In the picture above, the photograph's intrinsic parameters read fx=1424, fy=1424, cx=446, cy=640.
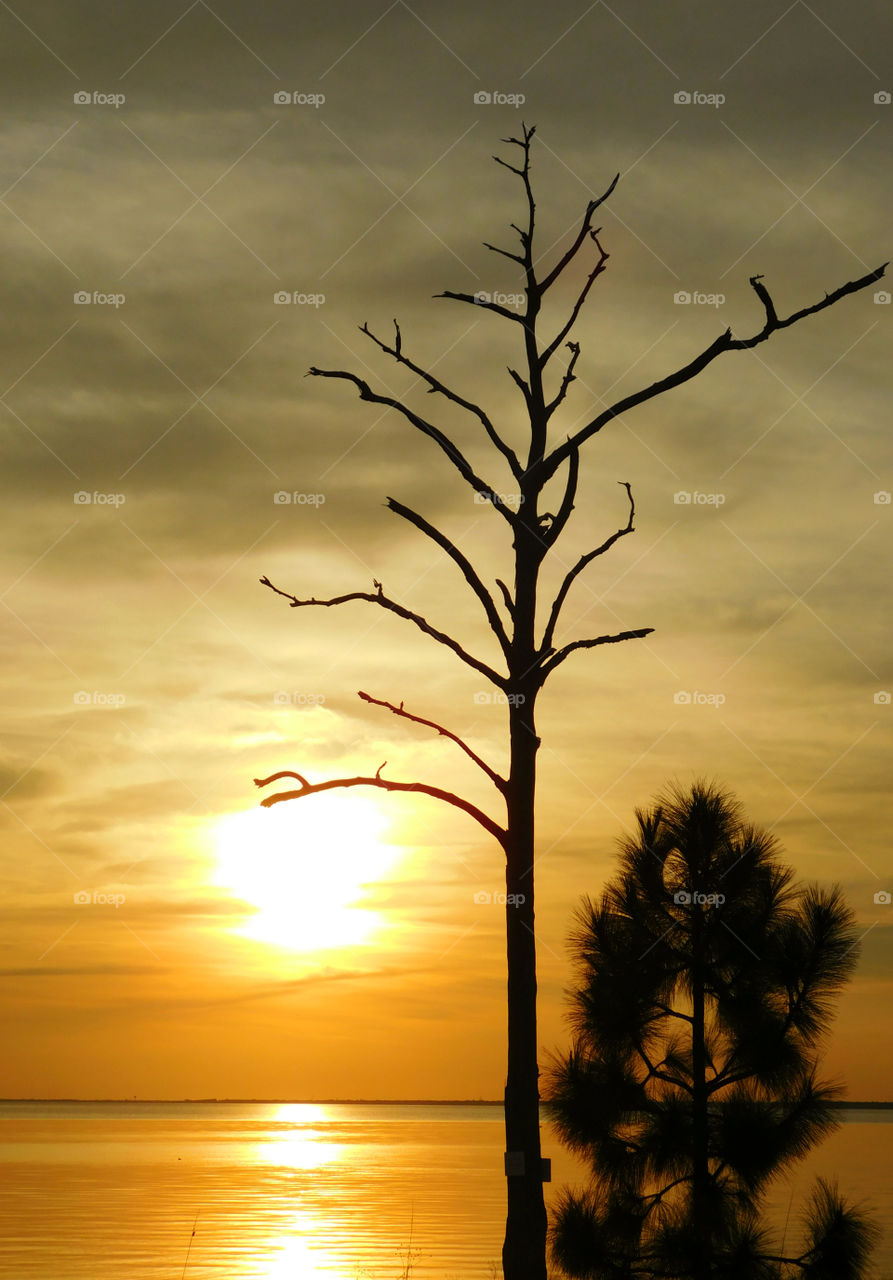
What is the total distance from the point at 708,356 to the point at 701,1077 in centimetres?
694

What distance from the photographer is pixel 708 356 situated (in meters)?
10.1

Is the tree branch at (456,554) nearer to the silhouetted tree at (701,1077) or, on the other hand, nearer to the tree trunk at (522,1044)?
the tree trunk at (522,1044)

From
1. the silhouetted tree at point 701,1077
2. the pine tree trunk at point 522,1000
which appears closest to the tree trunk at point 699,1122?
the silhouetted tree at point 701,1077

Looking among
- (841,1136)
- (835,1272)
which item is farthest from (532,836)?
(841,1136)

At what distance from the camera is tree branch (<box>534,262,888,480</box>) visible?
31.7 ft

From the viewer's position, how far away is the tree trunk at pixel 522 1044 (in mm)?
10023

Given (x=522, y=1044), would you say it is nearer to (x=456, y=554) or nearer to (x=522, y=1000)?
(x=522, y=1000)

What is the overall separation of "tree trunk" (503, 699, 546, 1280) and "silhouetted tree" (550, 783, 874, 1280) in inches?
131

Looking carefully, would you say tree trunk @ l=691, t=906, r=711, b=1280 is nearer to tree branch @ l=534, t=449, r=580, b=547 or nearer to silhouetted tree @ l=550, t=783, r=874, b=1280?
silhouetted tree @ l=550, t=783, r=874, b=1280

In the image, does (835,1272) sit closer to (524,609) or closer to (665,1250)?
(665,1250)

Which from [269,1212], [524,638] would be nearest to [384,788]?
[524,638]

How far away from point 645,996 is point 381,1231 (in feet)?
93.2

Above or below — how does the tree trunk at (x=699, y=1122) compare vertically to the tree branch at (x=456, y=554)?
below

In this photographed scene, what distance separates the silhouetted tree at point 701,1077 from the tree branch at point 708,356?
16.3 feet
